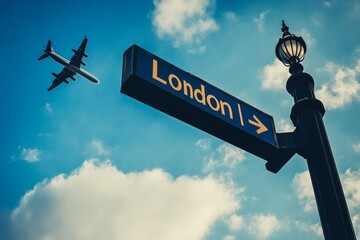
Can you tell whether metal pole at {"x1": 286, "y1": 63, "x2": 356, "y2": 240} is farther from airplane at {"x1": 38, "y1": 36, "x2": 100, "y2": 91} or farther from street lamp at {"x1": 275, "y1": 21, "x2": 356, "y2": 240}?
airplane at {"x1": 38, "y1": 36, "x2": 100, "y2": 91}

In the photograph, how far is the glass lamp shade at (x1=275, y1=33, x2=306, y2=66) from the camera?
4277 mm

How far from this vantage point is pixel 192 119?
11.8ft

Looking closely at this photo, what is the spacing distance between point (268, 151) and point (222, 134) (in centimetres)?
55

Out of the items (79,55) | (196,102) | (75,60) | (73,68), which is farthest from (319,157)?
(79,55)

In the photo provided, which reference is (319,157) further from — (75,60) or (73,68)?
(75,60)

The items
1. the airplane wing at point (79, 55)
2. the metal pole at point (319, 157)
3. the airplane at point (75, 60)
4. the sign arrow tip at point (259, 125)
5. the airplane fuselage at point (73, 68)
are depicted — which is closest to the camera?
the metal pole at point (319, 157)

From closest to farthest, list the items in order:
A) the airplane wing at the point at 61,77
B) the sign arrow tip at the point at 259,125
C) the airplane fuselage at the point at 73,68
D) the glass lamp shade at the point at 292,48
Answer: the sign arrow tip at the point at 259,125, the glass lamp shade at the point at 292,48, the airplane fuselage at the point at 73,68, the airplane wing at the point at 61,77

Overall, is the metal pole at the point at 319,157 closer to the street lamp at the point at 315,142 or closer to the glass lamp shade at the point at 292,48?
the street lamp at the point at 315,142

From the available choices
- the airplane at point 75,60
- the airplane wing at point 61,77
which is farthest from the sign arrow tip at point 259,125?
the airplane wing at point 61,77

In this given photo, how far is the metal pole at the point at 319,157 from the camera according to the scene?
9.81 feet

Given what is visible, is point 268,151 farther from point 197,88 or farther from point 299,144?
point 197,88

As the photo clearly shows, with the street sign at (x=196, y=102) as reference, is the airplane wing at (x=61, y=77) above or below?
above

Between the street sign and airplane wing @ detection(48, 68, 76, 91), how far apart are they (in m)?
59.4

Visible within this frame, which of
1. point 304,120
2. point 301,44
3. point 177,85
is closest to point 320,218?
point 304,120
